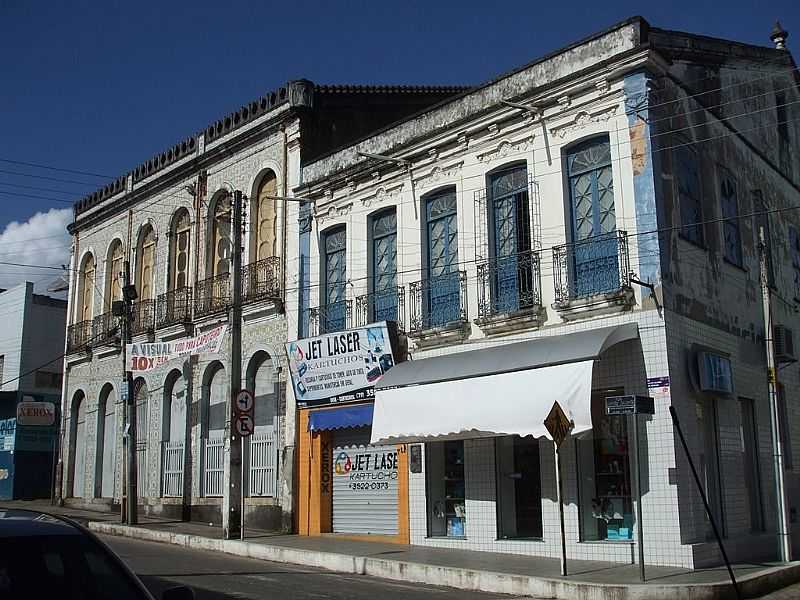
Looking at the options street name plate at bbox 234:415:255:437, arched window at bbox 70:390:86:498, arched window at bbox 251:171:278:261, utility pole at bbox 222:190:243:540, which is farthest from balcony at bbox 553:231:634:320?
arched window at bbox 70:390:86:498

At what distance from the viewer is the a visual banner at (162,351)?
21.9 meters

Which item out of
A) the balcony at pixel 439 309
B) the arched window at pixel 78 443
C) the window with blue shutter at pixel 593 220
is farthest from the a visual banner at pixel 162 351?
the window with blue shutter at pixel 593 220

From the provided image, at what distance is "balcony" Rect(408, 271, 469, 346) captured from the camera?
661 inches

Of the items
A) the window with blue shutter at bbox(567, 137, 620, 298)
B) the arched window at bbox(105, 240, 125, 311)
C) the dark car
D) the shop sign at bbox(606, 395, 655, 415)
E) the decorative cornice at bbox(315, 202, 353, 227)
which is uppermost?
the arched window at bbox(105, 240, 125, 311)

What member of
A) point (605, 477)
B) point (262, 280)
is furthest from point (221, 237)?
point (605, 477)

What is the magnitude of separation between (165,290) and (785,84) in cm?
1755

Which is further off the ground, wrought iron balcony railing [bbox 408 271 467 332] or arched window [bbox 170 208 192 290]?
arched window [bbox 170 208 192 290]

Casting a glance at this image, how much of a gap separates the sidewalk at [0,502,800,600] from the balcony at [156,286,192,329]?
7.63m

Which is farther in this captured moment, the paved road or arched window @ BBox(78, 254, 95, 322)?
arched window @ BBox(78, 254, 95, 322)

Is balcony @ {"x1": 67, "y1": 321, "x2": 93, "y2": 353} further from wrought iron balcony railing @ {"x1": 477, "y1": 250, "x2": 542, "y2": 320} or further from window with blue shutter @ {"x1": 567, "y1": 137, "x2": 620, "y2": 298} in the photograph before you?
window with blue shutter @ {"x1": 567, "y1": 137, "x2": 620, "y2": 298}

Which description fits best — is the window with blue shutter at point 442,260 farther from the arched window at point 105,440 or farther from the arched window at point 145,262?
the arched window at point 105,440

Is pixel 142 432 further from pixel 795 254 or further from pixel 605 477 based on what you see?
pixel 795 254

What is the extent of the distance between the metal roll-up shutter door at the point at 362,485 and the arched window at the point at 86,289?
49.1 ft

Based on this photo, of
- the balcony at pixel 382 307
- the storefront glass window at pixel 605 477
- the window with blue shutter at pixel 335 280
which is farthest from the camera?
the window with blue shutter at pixel 335 280
